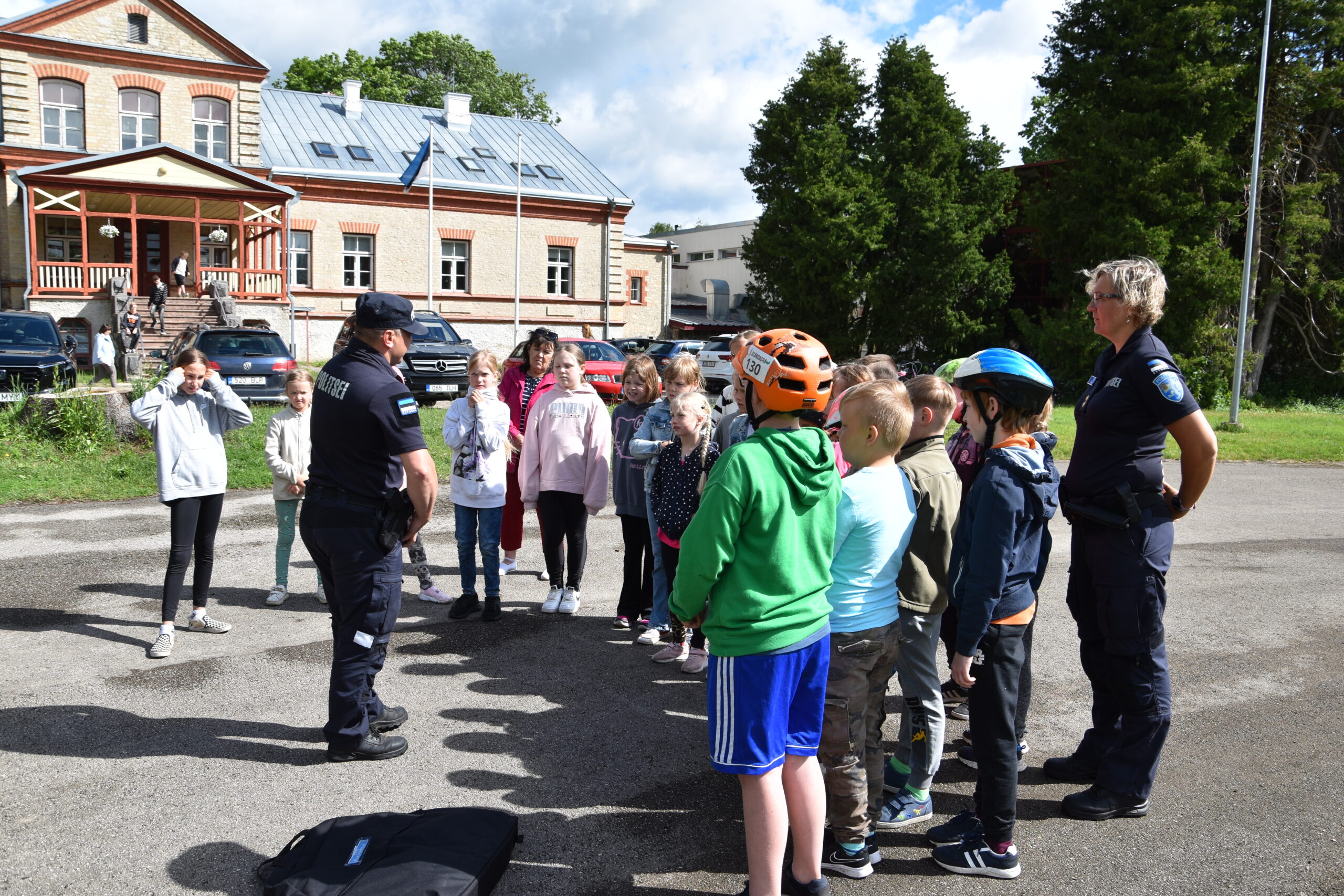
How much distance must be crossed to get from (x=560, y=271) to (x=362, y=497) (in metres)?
34.2

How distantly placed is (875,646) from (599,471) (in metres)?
3.29

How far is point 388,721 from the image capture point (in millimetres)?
4430

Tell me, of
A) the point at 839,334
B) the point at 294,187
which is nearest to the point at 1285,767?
the point at 839,334

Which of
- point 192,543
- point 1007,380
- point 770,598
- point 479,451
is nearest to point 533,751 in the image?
point 770,598

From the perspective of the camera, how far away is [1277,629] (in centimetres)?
645

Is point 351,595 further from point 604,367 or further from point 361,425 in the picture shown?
point 604,367

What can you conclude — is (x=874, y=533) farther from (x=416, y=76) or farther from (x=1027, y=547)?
(x=416, y=76)

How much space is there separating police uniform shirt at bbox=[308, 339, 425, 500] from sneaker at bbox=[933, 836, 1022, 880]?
8.99 ft

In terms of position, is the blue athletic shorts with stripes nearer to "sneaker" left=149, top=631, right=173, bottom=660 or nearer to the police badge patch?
the police badge patch

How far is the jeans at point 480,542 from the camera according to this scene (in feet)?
20.7

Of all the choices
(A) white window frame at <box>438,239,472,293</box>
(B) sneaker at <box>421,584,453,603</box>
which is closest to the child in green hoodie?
(B) sneaker at <box>421,584,453,603</box>

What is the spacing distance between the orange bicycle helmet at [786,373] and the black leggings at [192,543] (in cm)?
418

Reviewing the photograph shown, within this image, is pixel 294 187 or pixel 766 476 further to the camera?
pixel 294 187

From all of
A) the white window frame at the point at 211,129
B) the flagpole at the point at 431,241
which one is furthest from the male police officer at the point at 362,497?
the white window frame at the point at 211,129
